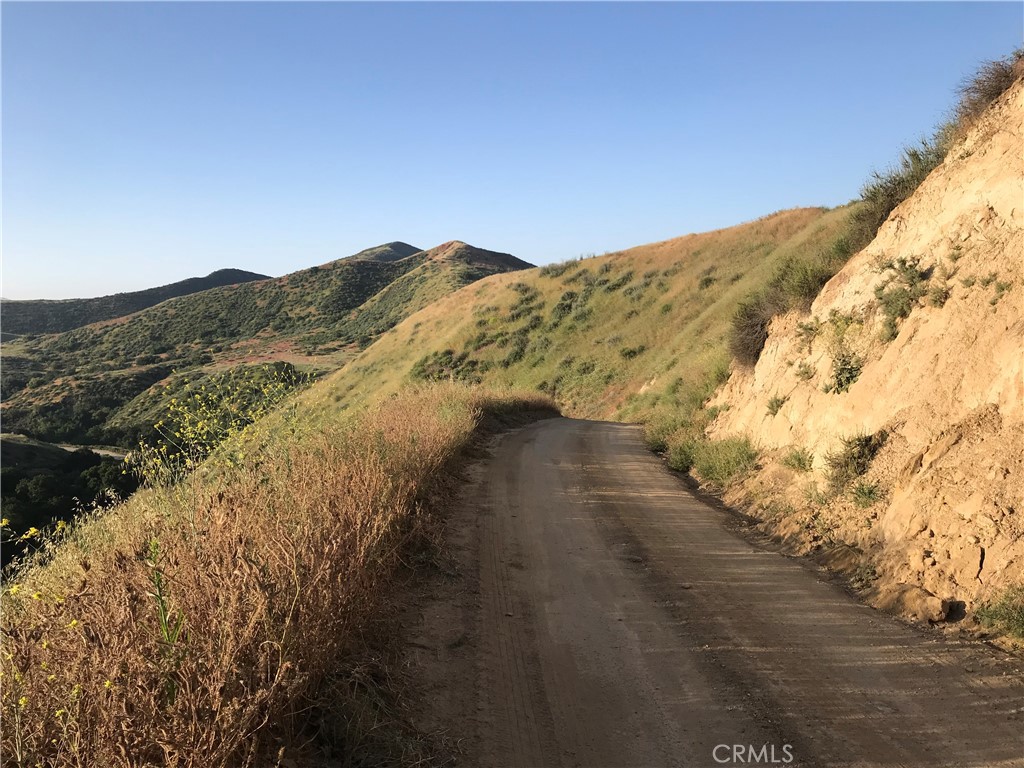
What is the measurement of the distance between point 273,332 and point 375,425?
72567 mm

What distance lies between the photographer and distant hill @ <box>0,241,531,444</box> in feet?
119

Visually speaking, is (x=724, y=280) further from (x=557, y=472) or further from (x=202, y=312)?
(x=202, y=312)

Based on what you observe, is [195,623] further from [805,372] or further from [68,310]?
[68,310]

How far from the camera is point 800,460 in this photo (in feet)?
27.1

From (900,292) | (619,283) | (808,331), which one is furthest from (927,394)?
(619,283)

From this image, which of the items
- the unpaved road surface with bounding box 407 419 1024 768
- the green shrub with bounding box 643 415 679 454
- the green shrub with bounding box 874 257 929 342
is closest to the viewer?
the unpaved road surface with bounding box 407 419 1024 768

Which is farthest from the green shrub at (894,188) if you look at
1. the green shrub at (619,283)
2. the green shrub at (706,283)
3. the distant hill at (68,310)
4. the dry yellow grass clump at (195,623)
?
the distant hill at (68,310)

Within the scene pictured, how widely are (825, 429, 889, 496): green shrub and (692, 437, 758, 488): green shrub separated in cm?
236

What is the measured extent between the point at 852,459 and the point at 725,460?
10.4 feet

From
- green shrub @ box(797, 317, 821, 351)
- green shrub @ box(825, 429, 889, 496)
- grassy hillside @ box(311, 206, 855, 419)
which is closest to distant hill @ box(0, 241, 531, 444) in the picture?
grassy hillside @ box(311, 206, 855, 419)

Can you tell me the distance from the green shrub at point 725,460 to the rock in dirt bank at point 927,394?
0.31 metres

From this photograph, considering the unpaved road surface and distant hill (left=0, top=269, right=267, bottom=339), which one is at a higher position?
distant hill (left=0, top=269, right=267, bottom=339)

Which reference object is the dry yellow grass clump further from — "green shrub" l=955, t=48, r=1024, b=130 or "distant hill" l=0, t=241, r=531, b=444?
"distant hill" l=0, t=241, r=531, b=444

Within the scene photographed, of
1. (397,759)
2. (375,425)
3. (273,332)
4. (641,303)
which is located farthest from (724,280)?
(273,332)
